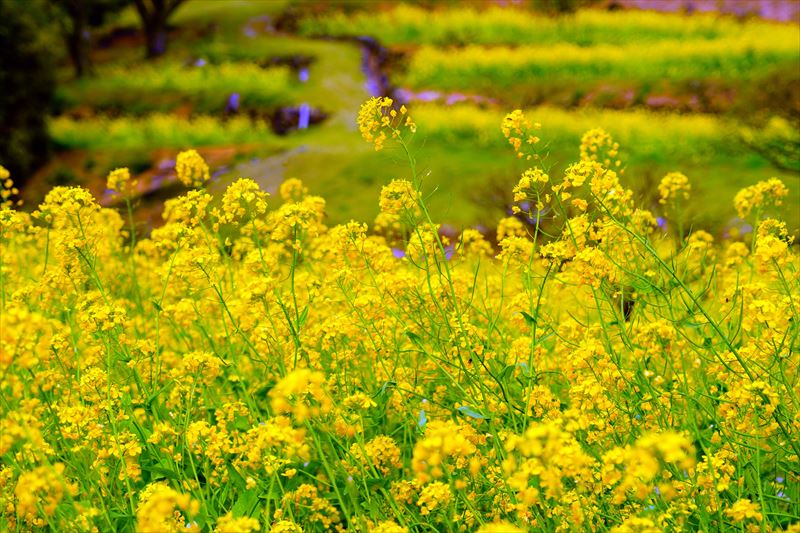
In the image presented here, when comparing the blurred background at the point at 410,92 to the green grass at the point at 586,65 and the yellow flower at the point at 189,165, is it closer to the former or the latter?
the green grass at the point at 586,65

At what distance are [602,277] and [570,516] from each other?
0.94m

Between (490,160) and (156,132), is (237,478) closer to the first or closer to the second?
(490,160)

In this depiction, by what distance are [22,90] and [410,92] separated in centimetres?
780

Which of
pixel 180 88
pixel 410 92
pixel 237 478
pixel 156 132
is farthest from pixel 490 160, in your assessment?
pixel 180 88

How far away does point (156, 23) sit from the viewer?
81.0ft

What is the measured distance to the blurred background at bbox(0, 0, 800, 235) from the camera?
1204 centimetres

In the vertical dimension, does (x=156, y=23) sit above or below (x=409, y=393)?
above

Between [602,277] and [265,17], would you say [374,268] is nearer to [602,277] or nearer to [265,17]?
[602,277]

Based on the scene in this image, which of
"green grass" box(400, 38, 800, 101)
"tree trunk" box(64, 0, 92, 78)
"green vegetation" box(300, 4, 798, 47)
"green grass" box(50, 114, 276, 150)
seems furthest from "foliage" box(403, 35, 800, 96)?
"tree trunk" box(64, 0, 92, 78)

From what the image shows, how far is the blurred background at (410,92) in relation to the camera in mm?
12039

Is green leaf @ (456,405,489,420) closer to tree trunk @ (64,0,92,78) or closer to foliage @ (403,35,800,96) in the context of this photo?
foliage @ (403,35,800,96)

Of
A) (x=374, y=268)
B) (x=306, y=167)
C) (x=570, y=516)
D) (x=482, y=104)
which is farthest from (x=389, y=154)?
(x=482, y=104)

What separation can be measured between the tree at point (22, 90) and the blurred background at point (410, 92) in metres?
0.03

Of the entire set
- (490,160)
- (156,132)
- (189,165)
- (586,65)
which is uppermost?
(189,165)
